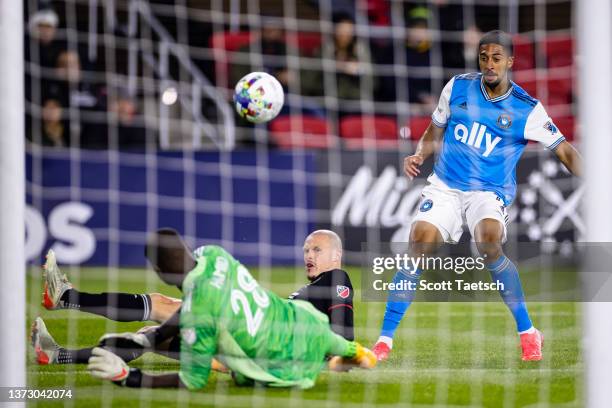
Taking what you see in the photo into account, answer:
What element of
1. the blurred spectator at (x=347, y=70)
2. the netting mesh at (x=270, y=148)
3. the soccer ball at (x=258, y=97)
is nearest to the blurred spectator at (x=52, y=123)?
the netting mesh at (x=270, y=148)

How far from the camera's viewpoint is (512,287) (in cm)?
590

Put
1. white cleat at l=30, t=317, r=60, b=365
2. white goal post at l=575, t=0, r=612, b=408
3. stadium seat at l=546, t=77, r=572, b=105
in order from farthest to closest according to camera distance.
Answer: stadium seat at l=546, t=77, r=572, b=105 < white cleat at l=30, t=317, r=60, b=365 < white goal post at l=575, t=0, r=612, b=408

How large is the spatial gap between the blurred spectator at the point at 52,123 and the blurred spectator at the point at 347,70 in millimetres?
2286

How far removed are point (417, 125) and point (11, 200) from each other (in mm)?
5594

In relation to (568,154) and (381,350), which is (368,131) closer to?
(568,154)

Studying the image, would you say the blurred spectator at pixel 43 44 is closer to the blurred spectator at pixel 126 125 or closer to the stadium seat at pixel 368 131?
the blurred spectator at pixel 126 125

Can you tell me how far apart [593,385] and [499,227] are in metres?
2.15

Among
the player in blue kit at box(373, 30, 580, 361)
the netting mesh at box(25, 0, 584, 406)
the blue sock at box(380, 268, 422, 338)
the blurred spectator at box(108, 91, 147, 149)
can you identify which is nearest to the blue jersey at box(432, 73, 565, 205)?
the player in blue kit at box(373, 30, 580, 361)

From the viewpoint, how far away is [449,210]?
6000 millimetres

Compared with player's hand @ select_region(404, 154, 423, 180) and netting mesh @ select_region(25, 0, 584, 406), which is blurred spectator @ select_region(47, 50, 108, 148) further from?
player's hand @ select_region(404, 154, 423, 180)

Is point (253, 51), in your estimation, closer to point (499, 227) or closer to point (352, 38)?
point (352, 38)

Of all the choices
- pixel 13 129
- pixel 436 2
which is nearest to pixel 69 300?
pixel 13 129

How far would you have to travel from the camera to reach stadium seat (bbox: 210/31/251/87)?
10547mm

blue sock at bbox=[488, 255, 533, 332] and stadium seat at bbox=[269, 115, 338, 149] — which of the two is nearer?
blue sock at bbox=[488, 255, 533, 332]
